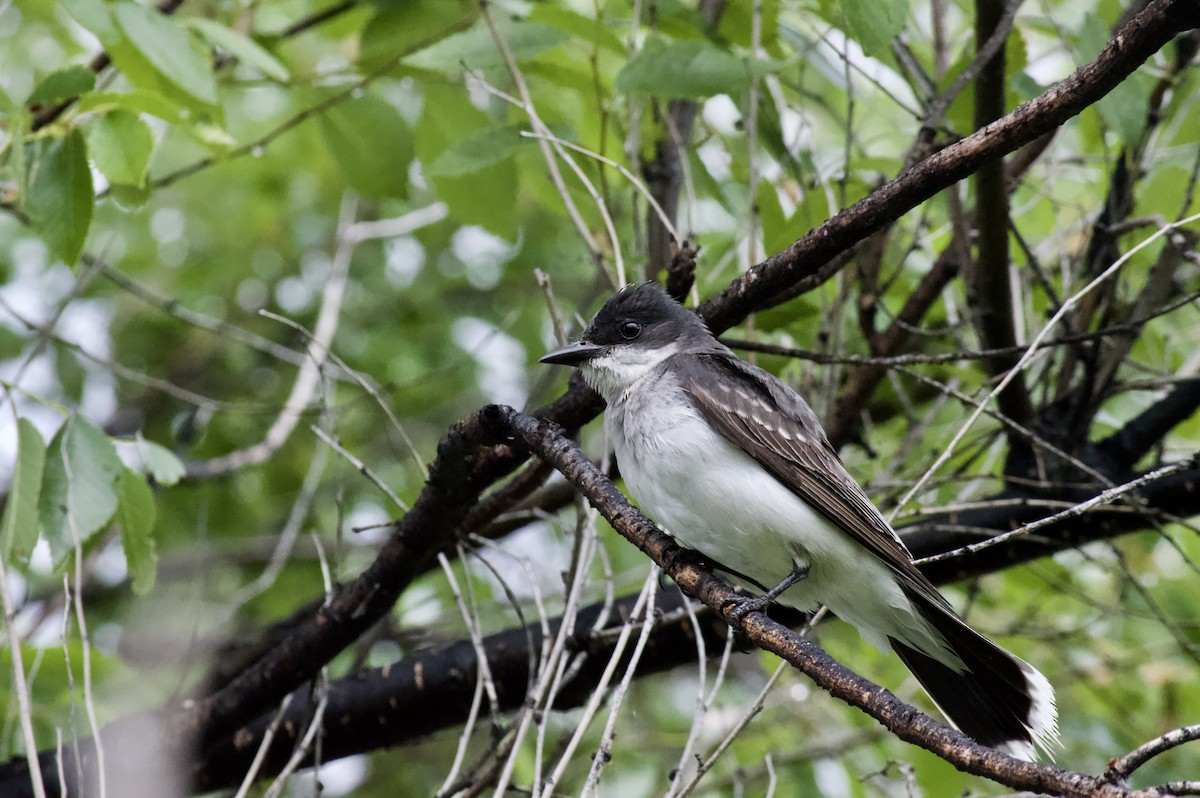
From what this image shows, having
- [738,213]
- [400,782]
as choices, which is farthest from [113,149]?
[400,782]

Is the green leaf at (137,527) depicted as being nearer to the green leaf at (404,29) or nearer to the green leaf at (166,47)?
the green leaf at (166,47)

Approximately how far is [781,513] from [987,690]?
28.3 inches

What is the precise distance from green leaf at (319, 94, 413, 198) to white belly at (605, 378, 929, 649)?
1.58 m

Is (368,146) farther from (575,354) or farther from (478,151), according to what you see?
(575,354)

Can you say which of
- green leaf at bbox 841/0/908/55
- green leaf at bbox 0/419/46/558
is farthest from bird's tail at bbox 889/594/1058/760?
green leaf at bbox 0/419/46/558

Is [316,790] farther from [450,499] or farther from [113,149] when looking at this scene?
[113,149]

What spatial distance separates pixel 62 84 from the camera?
3.15 m

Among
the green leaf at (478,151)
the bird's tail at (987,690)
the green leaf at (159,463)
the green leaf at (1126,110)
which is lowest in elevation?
the bird's tail at (987,690)

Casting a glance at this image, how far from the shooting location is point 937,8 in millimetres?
4141

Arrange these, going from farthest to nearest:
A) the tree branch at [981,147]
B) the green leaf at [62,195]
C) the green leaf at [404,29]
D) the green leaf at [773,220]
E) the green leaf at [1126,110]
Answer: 1. the green leaf at [404,29]
2. the green leaf at [773,220]
3. the green leaf at [1126,110]
4. the green leaf at [62,195]
5. the tree branch at [981,147]

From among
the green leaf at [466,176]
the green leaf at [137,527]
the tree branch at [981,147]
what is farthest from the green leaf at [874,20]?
the green leaf at [137,527]

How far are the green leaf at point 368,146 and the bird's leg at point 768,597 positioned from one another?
213 cm

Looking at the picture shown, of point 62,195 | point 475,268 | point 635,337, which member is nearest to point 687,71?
point 635,337

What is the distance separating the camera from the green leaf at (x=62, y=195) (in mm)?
3316
